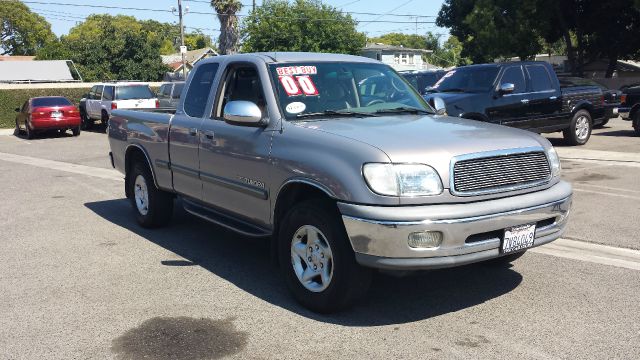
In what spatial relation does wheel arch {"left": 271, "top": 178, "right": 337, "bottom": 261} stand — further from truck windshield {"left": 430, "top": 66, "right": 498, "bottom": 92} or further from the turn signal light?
truck windshield {"left": 430, "top": 66, "right": 498, "bottom": 92}

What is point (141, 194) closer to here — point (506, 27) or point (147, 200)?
point (147, 200)

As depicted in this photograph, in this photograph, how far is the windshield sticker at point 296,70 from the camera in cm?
530

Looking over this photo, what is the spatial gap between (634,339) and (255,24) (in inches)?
1742

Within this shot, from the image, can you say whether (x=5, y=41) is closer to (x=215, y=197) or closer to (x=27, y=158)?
(x=27, y=158)

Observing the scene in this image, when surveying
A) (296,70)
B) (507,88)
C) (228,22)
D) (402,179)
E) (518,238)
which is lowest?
(518,238)

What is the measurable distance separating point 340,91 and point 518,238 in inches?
77.6

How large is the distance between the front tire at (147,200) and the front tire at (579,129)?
1021 cm

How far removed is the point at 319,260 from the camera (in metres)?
4.49

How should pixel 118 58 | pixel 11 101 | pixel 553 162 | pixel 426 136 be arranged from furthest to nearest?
pixel 118 58, pixel 11 101, pixel 553 162, pixel 426 136

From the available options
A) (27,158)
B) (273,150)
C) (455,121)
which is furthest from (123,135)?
(27,158)

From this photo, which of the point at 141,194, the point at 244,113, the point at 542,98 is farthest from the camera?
the point at 542,98

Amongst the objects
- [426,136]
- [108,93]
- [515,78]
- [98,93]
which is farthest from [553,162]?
[98,93]

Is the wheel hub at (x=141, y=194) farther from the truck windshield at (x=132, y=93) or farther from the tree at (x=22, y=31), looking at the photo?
the tree at (x=22, y=31)

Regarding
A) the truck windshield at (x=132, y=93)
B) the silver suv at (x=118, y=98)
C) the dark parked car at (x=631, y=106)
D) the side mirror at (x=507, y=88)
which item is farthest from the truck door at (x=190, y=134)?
the truck windshield at (x=132, y=93)
